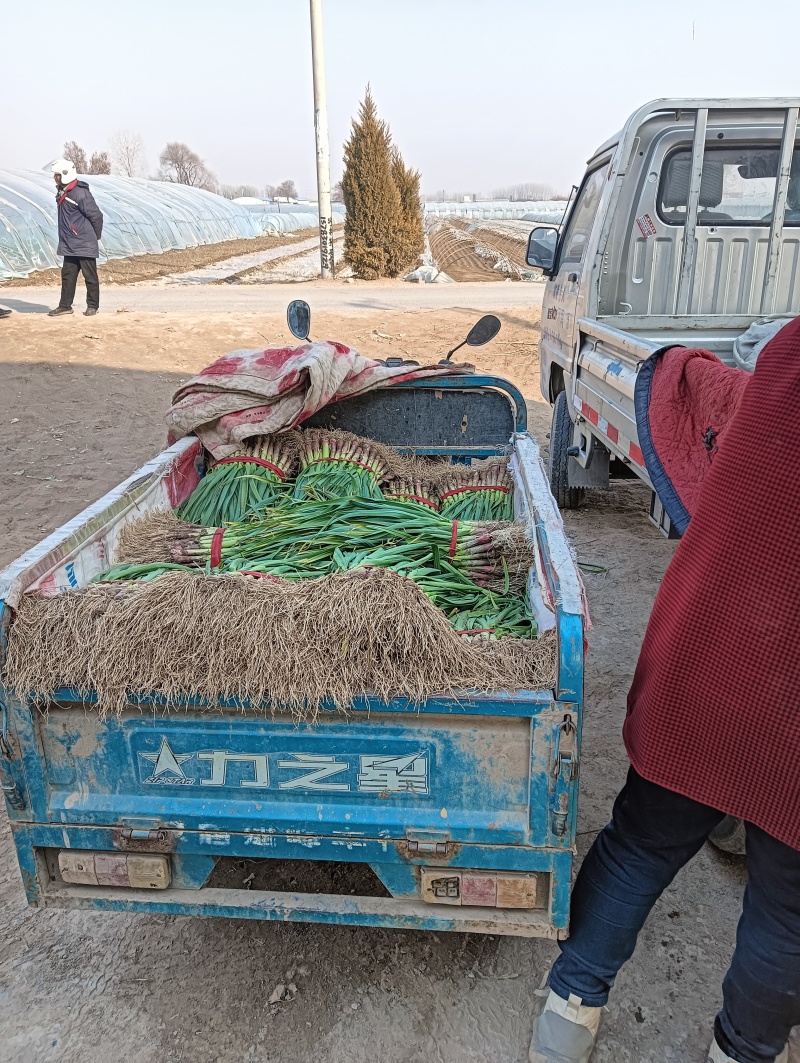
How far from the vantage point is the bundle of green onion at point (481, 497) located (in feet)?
11.2

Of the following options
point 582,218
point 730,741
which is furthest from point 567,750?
point 582,218

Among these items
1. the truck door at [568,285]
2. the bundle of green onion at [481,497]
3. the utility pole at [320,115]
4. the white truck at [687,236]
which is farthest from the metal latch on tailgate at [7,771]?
the utility pole at [320,115]

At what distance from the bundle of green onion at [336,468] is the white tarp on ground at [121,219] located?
58.7 ft

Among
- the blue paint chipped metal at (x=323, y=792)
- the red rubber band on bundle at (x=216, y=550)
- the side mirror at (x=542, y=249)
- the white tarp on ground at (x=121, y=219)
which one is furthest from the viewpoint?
the white tarp on ground at (x=121, y=219)

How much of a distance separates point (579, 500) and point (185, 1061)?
4.53m

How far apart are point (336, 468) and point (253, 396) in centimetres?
52

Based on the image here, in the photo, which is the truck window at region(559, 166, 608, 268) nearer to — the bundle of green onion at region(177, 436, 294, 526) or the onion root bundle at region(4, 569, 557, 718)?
the bundle of green onion at region(177, 436, 294, 526)

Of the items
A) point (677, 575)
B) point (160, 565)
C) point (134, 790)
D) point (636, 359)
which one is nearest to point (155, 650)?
point (134, 790)

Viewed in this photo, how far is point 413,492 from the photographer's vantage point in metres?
3.58

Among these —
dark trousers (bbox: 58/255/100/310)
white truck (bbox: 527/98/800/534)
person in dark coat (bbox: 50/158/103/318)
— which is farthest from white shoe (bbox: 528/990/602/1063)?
dark trousers (bbox: 58/255/100/310)

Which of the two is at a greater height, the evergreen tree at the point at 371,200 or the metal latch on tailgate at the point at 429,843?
the evergreen tree at the point at 371,200

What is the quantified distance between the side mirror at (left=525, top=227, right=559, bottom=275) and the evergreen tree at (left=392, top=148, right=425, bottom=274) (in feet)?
55.1

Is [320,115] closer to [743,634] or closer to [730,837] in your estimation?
[730,837]

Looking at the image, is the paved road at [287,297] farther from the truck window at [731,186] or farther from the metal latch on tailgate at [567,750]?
the metal latch on tailgate at [567,750]
